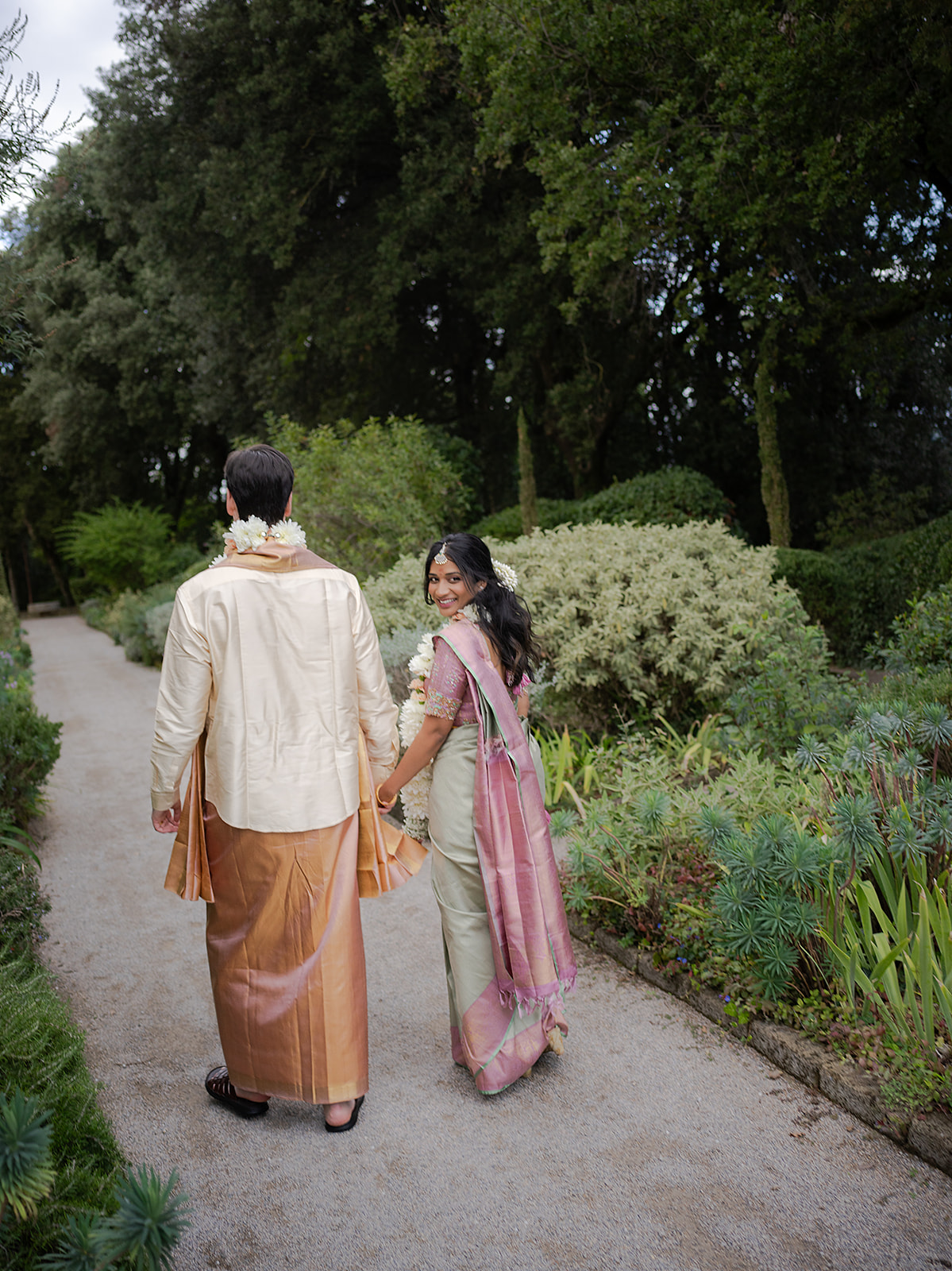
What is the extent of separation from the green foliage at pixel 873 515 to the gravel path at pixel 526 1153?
13.1 metres

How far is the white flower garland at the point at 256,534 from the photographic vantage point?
264cm

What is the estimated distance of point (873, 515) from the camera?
16016mm

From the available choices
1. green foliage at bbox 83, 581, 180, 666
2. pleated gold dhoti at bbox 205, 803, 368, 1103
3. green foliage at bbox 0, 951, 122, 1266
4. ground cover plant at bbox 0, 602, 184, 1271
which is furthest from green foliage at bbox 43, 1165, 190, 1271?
green foliage at bbox 83, 581, 180, 666

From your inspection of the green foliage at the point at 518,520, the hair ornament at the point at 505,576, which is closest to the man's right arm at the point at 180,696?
the hair ornament at the point at 505,576

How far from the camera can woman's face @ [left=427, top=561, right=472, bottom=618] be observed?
2973 millimetres

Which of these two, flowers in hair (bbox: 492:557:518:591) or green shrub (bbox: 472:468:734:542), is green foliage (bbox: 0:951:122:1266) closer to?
flowers in hair (bbox: 492:557:518:591)

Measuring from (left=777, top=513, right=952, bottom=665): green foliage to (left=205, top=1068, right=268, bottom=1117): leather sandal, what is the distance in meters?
8.54

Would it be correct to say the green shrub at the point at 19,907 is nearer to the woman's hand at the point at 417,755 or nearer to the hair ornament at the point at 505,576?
the woman's hand at the point at 417,755

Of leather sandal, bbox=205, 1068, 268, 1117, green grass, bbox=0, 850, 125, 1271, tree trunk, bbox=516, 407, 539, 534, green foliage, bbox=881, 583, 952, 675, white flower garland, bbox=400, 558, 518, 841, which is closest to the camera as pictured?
green grass, bbox=0, 850, 125, 1271

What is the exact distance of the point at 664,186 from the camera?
9.69 m

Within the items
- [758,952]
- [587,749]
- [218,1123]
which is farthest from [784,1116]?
[587,749]

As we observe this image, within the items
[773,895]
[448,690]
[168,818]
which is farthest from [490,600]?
[773,895]

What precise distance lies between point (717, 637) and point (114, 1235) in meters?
4.91

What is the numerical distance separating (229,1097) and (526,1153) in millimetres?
983
